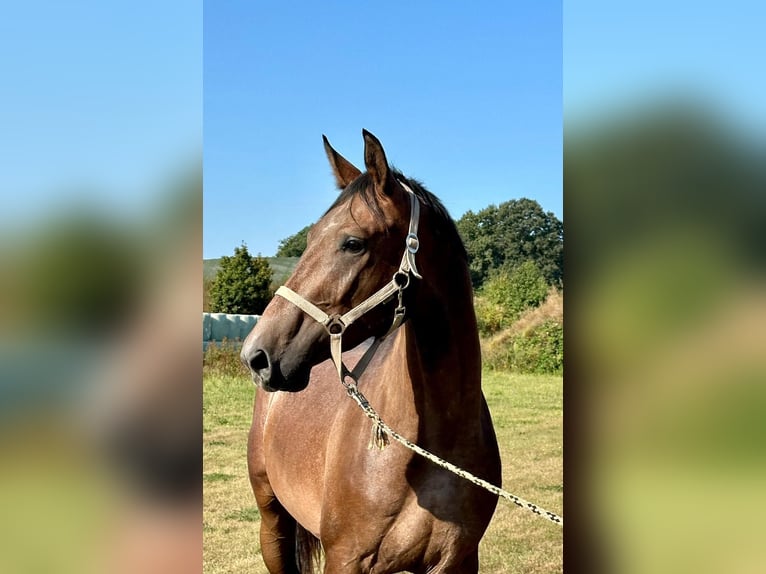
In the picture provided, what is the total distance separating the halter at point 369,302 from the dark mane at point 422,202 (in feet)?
0.45

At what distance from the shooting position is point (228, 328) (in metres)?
13.4

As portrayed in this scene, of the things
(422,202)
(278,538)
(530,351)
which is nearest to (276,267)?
(530,351)

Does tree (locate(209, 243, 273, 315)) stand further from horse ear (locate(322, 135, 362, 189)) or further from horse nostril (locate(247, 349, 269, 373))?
horse nostril (locate(247, 349, 269, 373))

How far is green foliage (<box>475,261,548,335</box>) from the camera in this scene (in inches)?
637

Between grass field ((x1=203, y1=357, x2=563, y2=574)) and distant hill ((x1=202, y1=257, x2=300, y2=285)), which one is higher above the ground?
distant hill ((x1=202, y1=257, x2=300, y2=285))

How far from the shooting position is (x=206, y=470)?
8867mm

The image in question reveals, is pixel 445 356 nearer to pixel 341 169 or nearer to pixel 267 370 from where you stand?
pixel 267 370

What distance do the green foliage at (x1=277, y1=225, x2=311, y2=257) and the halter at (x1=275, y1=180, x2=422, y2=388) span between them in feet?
65.2

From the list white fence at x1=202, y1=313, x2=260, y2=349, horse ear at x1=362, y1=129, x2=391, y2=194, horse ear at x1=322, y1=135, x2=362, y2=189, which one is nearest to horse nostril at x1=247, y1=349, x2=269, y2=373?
horse ear at x1=362, y1=129, x2=391, y2=194

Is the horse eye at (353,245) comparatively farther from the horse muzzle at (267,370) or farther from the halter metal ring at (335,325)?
the horse muzzle at (267,370)

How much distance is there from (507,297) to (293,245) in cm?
916
